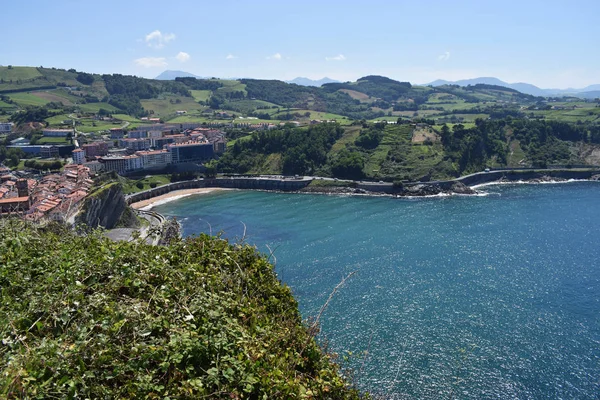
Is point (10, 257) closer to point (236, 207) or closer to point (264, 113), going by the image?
point (236, 207)

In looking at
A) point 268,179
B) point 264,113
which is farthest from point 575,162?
point 264,113

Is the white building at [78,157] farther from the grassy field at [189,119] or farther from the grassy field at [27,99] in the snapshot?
the grassy field at [27,99]

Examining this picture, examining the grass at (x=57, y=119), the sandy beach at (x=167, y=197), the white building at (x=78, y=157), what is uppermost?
the grass at (x=57, y=119)

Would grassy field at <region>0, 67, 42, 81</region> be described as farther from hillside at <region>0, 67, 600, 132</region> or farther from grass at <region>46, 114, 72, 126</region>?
grass at <region>46, 114, 72, 126</region>

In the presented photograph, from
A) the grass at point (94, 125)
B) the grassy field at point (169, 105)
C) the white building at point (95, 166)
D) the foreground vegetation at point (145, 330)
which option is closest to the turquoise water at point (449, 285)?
the foreground vegetation at point (145, 330)

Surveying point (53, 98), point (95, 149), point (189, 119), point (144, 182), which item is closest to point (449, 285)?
point (144, 182)

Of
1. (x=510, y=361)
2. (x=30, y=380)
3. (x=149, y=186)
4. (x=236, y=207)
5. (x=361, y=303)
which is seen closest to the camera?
(x=30, y=380)
